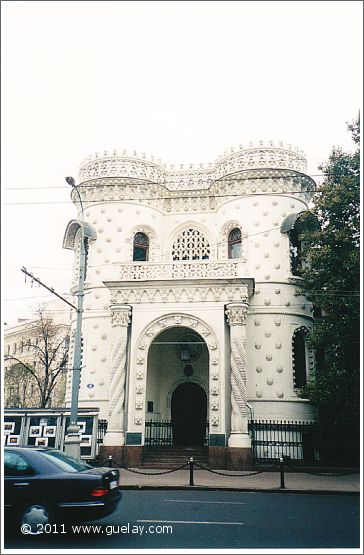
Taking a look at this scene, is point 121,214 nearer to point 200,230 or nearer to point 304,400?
point 200,230

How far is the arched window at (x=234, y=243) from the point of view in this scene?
26.8 metres

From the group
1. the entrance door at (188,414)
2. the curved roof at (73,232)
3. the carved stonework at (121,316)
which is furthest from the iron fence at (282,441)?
the curved roof at (73,232)

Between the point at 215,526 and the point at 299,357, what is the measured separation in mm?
15924

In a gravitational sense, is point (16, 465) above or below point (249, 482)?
above

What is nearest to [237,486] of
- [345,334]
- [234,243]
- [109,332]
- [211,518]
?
[211,518]

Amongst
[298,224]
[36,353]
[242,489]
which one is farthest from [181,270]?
[36,353]

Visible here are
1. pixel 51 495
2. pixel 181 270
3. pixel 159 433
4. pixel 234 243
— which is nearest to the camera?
pixel 51 495

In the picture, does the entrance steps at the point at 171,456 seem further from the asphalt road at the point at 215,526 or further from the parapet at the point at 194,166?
the parapet at the point at 194,166

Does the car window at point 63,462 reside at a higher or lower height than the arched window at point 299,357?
lower

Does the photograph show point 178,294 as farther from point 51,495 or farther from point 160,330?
point 51,495

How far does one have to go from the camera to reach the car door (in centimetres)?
922

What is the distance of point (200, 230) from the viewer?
2795 cm

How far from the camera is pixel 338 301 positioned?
848 inches

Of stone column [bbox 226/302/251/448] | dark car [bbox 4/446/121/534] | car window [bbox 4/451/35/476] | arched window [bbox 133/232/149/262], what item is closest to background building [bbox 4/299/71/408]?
arched window [bbox 133/232/149/262]
